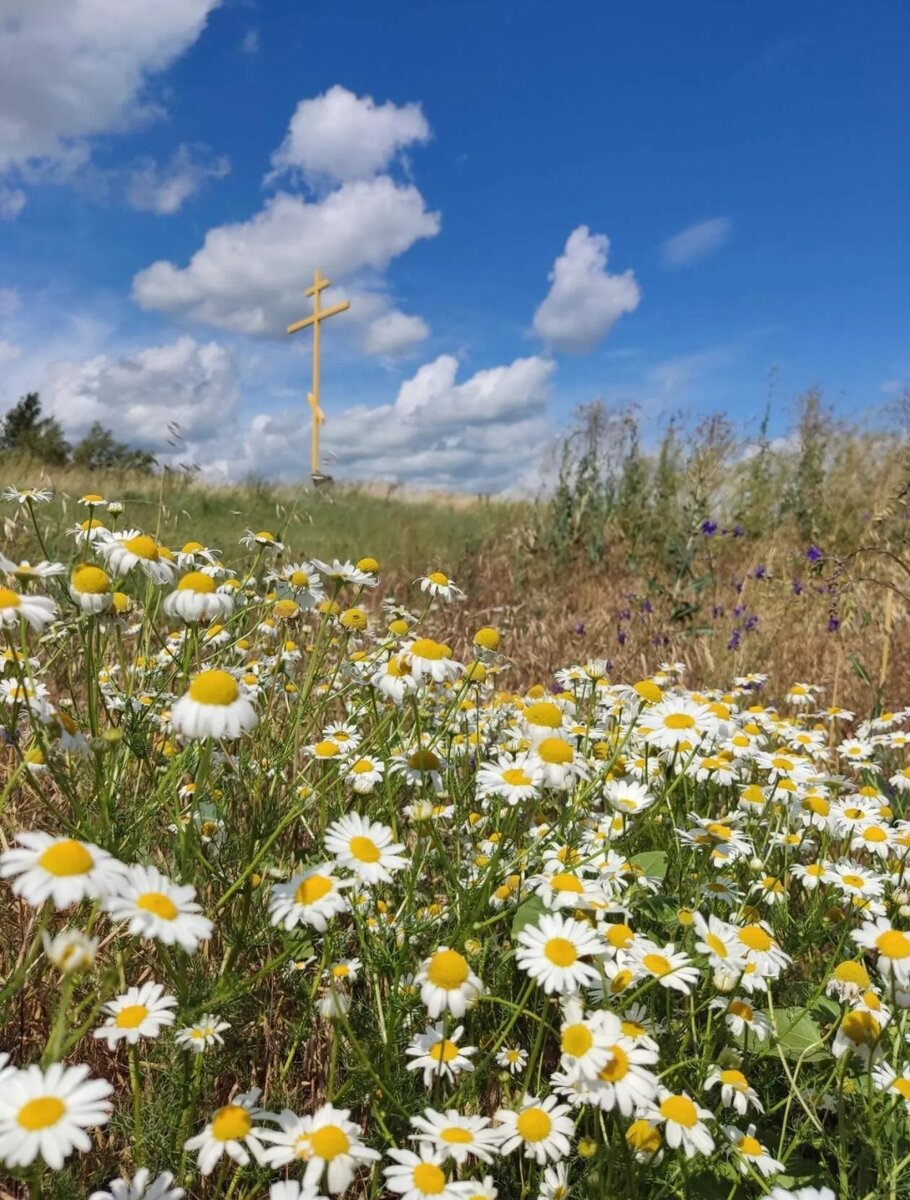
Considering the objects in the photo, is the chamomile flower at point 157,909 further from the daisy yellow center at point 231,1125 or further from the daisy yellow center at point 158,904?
the daisy yellow center at point 231,1125

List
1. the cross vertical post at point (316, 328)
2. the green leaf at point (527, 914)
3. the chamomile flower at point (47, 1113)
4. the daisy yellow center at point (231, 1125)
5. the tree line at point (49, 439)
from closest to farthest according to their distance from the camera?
1. the chamomile flower at point (47, 1113)
2. the daisy yellow center at point (231, 1125)
3. the green leaf at point (527, 914)
4. the cross vertical post at point (316, 328)
5. the tree line at point (49, 439)

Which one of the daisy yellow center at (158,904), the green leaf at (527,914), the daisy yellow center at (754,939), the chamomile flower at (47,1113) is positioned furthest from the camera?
the green leaf at (527,914)

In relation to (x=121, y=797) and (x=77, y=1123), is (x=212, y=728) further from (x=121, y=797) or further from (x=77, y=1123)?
(x=121, y=797)

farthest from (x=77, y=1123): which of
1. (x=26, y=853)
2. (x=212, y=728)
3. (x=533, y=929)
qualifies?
(x=533, y=929)

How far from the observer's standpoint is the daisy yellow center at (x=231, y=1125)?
3.46ft

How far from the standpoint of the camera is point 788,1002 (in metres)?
1.77

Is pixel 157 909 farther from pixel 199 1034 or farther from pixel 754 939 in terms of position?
pixel 754 939

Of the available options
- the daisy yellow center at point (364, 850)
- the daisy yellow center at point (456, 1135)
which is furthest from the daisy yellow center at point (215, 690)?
the daisy yellow center at point (456, 1135)

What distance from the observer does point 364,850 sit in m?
1.32

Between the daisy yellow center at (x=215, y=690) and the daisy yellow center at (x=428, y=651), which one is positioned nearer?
the daisy yellow center at (x=215, y=690)

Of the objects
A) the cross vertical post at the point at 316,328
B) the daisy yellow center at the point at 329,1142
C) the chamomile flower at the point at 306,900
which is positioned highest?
the cross vertical post at the point at 316,328

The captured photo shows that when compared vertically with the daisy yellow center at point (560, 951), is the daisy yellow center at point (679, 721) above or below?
above

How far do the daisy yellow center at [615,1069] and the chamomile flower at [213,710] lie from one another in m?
0.70

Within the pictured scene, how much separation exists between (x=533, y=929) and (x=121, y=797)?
3.73 ft
